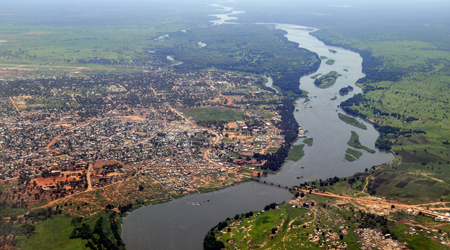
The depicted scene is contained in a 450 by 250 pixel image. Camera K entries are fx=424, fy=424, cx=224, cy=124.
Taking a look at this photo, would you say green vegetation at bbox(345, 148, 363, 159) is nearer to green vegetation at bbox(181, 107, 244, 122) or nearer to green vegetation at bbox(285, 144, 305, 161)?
green vegetation at bbox(285, 144, 305, 161)

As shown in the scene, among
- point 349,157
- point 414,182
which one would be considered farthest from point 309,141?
point 414,182

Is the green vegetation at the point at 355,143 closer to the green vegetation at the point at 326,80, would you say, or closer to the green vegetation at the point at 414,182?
the green vegetation at the point at 414,182

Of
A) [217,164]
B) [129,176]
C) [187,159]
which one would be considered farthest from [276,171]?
[129,176]

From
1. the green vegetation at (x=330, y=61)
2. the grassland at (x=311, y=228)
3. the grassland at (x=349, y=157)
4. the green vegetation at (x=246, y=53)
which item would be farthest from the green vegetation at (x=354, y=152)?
the green vegetation at (x=330, y=61)

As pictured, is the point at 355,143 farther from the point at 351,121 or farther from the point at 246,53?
the point at 246,53

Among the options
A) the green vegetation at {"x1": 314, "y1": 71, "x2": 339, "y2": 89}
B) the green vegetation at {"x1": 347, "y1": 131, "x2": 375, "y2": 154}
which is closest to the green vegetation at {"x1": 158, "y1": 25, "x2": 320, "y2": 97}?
the green vegetation at {"x1": 314, "y1": 71, "x2": 339, "y2": 89}

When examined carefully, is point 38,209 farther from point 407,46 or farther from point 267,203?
point 407,46
